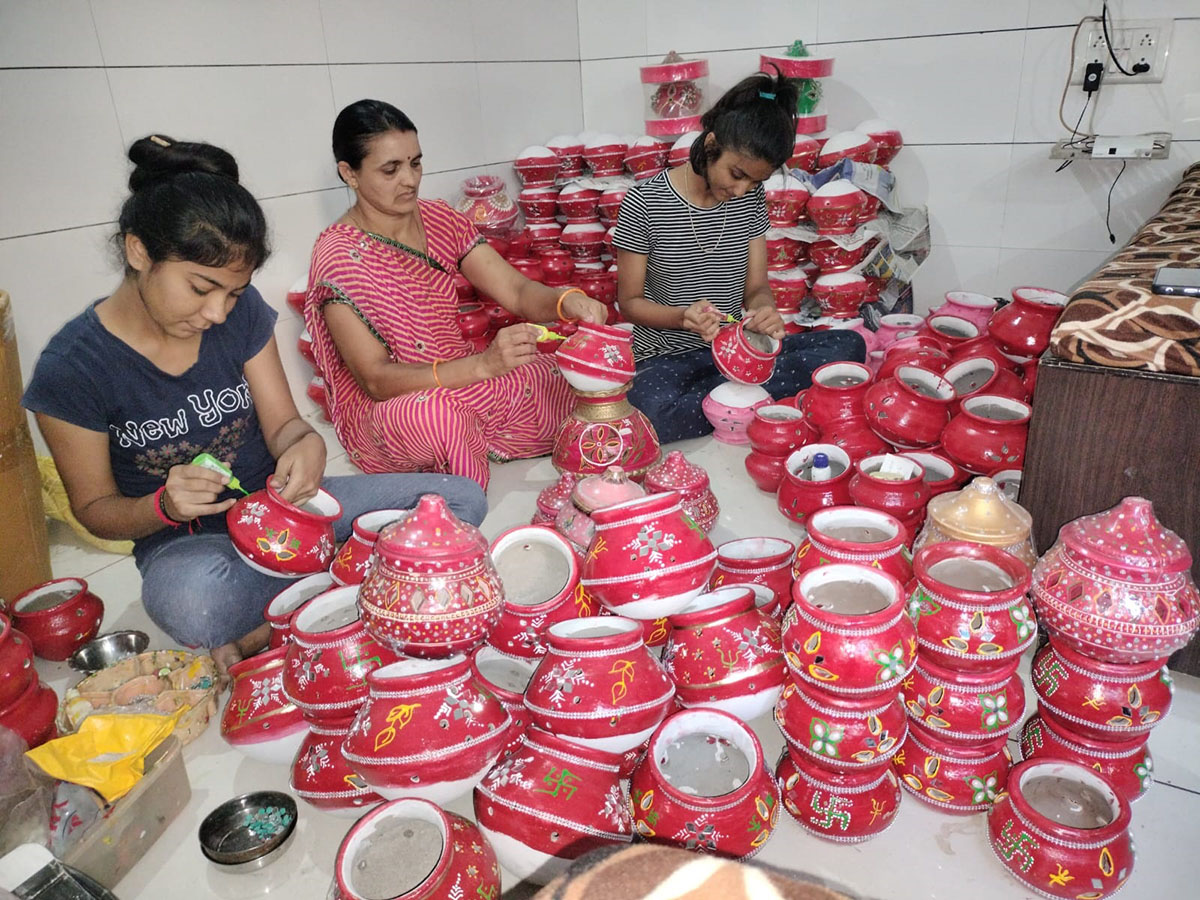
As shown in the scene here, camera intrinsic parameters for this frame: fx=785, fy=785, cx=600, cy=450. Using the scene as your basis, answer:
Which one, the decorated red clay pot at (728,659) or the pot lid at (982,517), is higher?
the pot lid at (982,517)

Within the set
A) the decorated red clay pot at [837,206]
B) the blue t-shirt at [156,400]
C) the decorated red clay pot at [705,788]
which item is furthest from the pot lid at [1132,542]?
the decorated red clay pot at [837,206]

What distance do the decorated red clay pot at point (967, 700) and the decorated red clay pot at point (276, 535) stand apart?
84cm

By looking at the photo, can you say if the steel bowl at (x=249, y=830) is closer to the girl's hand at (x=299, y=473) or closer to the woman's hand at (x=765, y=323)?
the girl's hand at (x=299, y=473)

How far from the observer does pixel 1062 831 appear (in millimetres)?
841

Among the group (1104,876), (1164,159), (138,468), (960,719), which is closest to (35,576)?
(138,468)

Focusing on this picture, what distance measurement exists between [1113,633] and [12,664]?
4.56ft

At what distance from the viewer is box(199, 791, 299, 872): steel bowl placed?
966 millimetres

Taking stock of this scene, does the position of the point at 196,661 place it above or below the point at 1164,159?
below

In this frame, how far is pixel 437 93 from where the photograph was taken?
8.77 feet

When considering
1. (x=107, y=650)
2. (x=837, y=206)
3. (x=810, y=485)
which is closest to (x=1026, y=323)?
(x=810, y=485)

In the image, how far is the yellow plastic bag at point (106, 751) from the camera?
3.25 feet

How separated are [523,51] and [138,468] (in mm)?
2342

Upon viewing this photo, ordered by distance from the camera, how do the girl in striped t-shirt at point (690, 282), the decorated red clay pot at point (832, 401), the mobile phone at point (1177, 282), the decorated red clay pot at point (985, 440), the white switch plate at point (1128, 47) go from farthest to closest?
the white switch plate at point (1128, 47) → the girl in striped t-shirt at point (690, 282) → the decorated red clay pot at point (832, 401) → the decorated red clay pot at point (985, 440) → the mobile phone at point (1177, 282)

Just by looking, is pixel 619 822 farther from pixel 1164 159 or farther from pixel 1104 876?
pixel 1164 159
